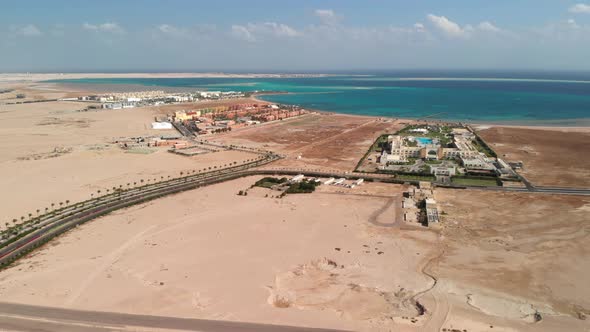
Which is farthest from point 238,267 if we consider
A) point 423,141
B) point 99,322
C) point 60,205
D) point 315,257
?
point 423,141

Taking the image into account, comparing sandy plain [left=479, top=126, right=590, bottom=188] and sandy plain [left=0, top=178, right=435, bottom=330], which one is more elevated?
sandy plain [left=479, top=126, right=590, bottom=188]

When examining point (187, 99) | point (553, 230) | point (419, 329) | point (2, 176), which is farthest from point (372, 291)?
point (187, 99)

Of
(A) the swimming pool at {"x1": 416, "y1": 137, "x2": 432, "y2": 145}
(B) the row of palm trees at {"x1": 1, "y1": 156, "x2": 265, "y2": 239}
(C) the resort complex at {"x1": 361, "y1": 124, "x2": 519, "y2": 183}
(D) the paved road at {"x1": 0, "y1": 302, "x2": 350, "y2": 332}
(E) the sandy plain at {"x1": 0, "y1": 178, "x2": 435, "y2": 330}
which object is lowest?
(D) the paved road at {"x1": 0, "y1": 302, "x2": 350, "y2": 332}

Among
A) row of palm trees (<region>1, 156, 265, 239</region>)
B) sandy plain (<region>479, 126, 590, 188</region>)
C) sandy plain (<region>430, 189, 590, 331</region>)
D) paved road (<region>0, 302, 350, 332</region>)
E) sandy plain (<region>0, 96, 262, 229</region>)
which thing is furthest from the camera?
sandy plain (<region>479, 126, 590, 188</region>)

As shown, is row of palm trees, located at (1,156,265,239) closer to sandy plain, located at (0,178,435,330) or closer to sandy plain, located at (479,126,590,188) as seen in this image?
sandy plain, located at (0,178,435,330)

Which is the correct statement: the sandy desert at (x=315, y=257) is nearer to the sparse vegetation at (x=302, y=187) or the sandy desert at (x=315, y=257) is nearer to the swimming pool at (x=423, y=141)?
the sparse vegetation at (x=302, y=187)

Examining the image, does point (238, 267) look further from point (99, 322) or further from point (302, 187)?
point (302, 187)

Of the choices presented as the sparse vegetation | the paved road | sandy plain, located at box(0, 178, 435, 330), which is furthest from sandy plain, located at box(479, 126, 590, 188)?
the paved road

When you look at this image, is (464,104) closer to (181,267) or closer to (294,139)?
(294,139)

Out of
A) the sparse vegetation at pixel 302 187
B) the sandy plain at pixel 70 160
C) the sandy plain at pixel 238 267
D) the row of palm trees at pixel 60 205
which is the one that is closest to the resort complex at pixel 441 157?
the sparse vegetation at pixel 302 187
